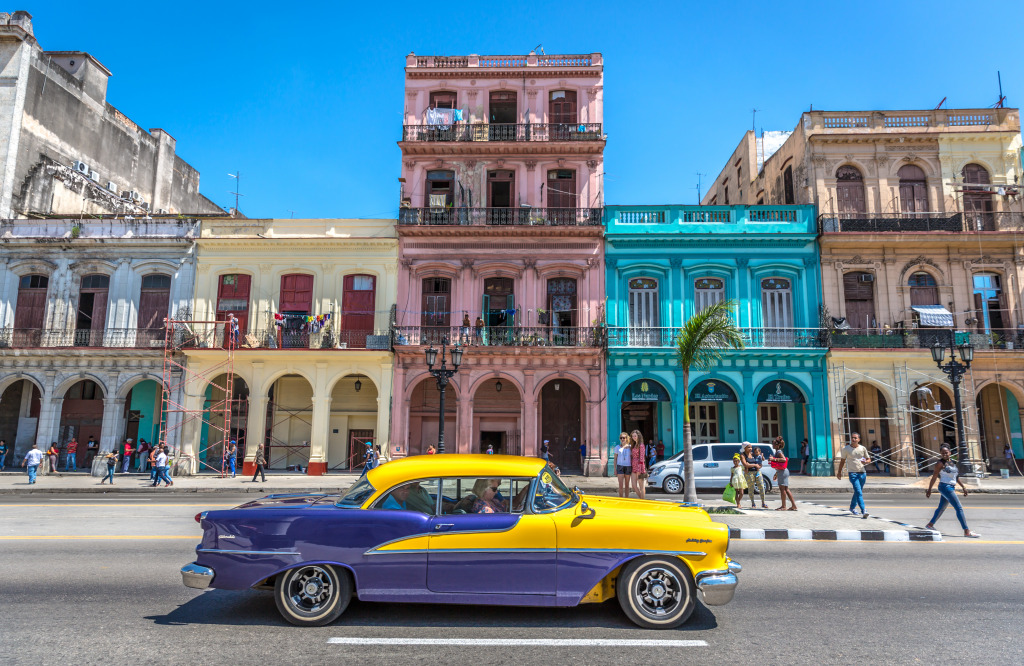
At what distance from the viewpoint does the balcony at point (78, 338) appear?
81.6 ft

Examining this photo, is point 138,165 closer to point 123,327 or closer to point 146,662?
point 123,327

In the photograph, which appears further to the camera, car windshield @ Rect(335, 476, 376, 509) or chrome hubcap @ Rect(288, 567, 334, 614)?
car windshield @ Rect(335, 476, 376, 509)

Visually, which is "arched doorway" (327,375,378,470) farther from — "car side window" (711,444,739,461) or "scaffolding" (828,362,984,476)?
"scaffolding" (828,362,984,476)

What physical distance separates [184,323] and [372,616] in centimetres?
2255

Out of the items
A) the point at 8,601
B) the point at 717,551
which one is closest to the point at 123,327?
the point at 8,601

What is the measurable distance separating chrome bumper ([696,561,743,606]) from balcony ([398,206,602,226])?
20.0m

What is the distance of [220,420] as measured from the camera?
995 inches

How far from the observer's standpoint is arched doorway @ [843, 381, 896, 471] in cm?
2417

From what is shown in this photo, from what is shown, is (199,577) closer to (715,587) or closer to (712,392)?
(715,587)

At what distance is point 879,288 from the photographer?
2409 centimetres

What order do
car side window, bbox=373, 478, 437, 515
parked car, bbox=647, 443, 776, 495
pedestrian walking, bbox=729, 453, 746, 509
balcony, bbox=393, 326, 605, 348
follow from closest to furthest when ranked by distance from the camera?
car side window, bbox=373, 478, 437, 515, pedestrian walking, bbox=729, 453, 746, 509, parked car, bbox=647, 443, 776, 495, balcony, bbox=393, 326, 605, 348

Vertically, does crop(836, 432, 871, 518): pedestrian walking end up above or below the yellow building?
below

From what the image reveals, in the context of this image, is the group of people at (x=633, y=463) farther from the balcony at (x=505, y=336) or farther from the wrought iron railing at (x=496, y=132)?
the wrought iron railing at (x=496, y=132)

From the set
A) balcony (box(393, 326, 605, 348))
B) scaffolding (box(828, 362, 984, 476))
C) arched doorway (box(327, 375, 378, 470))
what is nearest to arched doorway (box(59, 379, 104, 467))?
arched doorway (box(327, 375, 378, 470))
